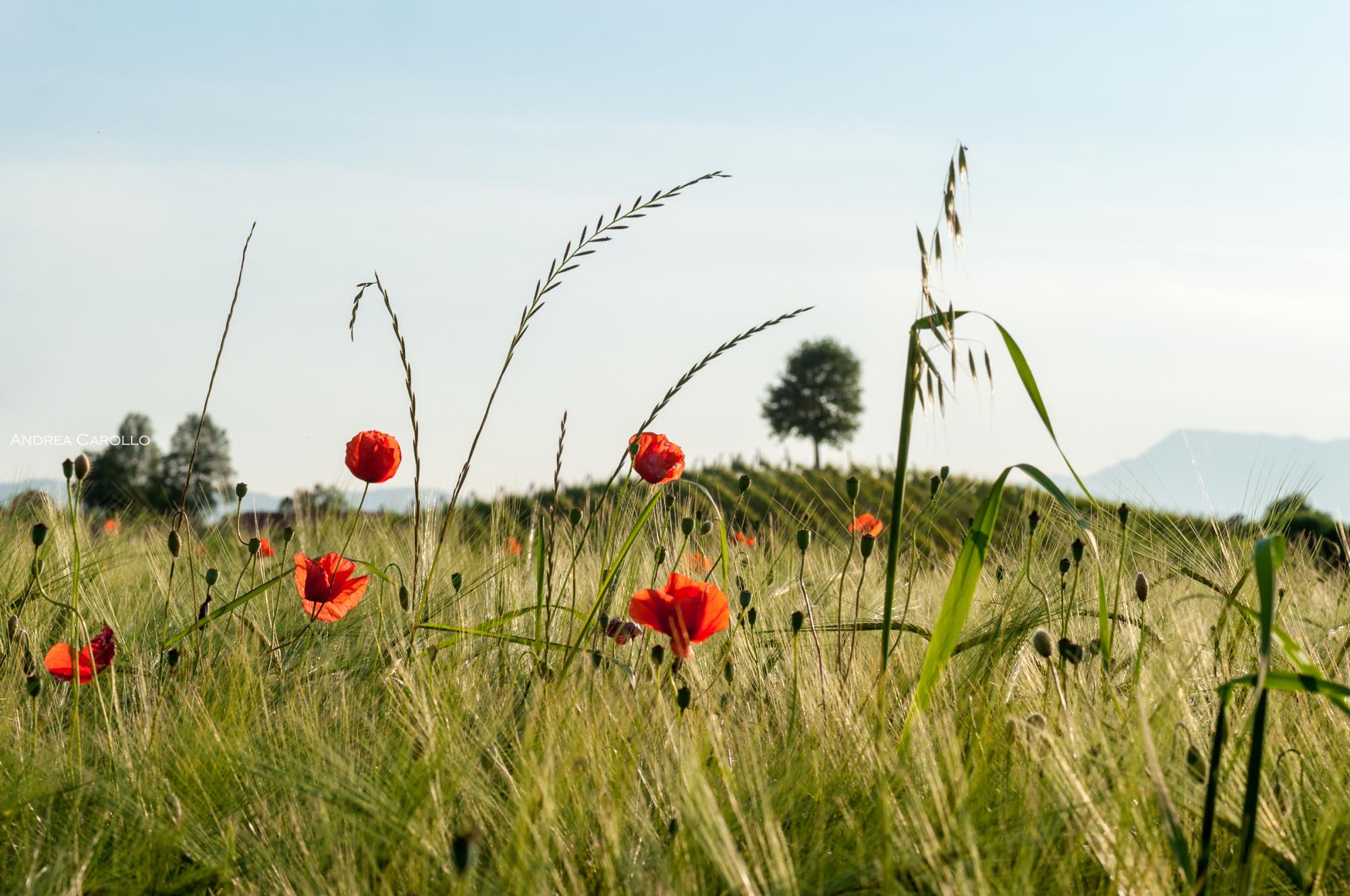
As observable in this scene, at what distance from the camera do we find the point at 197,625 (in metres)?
1.61

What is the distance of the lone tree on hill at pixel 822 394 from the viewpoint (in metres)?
29.6

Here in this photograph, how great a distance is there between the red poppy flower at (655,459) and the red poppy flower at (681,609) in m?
0.29

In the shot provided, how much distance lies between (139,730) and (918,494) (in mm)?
7522

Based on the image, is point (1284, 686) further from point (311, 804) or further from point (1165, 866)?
point (311, 804)

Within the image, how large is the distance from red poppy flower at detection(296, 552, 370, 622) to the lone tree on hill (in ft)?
91.8

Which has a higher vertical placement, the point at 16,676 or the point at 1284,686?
the point at 1284,686

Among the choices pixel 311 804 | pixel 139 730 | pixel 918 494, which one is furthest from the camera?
pixel 918 494

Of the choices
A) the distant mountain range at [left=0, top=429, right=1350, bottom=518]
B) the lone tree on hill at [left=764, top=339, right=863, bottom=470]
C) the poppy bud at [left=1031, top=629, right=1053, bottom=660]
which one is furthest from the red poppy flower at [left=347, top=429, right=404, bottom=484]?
the lone tree on hill at [left=764, top=339, right=863, bottom=470]

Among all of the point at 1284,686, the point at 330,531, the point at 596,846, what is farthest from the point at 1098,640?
the point at 330,531

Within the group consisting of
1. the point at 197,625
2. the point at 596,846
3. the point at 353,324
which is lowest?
the point at 596,846

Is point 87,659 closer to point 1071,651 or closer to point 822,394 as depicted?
point 1071,651

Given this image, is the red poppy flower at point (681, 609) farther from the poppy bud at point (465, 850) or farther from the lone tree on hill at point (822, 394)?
the lone tree on hill at point (822, 394)

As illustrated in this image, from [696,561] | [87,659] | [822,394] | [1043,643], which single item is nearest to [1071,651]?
[1043,643]

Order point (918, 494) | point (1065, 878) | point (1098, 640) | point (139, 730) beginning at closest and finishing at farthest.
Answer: point (1065, 878) → point (139, 730) → point (1098, 640) → point (918, 494)
